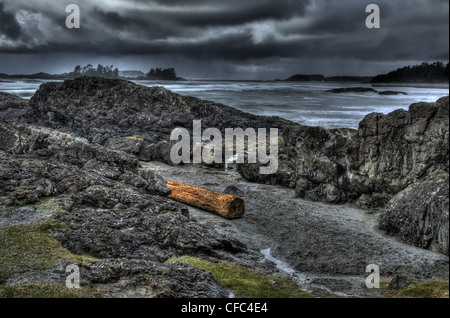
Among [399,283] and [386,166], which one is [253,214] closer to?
[386,166]

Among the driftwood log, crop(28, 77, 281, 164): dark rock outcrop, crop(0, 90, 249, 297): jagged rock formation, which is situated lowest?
the driftwood log

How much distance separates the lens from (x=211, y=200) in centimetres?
2288

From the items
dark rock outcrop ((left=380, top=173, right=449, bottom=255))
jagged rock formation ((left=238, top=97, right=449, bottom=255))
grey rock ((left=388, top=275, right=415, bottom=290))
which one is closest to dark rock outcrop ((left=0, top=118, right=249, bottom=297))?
grey rock ((left=388, top=275, right=415, bottom=290))

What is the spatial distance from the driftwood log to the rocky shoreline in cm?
87

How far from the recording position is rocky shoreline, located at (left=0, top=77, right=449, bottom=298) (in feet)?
38.8

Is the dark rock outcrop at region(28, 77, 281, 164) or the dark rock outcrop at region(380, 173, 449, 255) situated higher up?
the dark rock outcrop at region(28, 77, 281, 164)

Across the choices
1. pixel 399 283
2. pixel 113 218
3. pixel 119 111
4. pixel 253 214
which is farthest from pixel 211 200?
pixel 119 111

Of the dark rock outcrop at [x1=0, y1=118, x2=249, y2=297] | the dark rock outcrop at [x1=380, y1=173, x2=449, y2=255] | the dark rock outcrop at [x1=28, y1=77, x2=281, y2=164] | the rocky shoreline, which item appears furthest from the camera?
the dark rock outcrop at [x1=28, y1=77, x2=281, y2=164]

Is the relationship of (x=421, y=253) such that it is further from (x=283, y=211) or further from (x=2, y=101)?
(x=2, y=101)

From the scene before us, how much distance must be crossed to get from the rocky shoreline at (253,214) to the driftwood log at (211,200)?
2.84ft

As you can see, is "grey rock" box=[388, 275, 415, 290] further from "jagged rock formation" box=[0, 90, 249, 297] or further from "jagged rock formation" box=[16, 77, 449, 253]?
"jagged rock formation" box=[16, 77, 449, 253]

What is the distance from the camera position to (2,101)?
7594cm

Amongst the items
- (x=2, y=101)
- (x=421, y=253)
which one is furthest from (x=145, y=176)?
(x=2, y=101)
